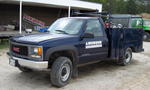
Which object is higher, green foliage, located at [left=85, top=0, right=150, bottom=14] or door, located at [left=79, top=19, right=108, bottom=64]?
green foliage, located at [left=85, top=0, right=150, bottom=14]

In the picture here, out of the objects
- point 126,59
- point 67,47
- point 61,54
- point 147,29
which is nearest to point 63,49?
point 67,47

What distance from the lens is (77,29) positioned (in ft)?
18.9

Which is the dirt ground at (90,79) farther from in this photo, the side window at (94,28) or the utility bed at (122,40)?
the side window at (94,28)

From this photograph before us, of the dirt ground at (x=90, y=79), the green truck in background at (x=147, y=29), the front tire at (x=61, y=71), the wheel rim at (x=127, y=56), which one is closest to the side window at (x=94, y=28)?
the front tire at (x=61, y=71)

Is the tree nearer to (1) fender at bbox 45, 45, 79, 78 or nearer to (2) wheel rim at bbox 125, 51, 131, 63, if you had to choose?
(2) wheel rim at bbox 125, 51, 131, 63

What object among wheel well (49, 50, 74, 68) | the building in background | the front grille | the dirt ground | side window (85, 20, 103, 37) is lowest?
the dirt ground

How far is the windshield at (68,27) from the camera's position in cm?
577

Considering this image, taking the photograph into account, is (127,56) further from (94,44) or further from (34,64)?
(34,64)

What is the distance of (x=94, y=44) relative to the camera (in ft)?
19.6

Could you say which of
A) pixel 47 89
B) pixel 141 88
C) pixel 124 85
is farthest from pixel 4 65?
pixel 141 88

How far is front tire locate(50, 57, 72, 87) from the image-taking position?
16.3ft

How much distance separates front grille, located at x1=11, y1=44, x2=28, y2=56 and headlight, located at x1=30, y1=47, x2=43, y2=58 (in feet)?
0.65

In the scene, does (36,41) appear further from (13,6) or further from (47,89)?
(13,6)

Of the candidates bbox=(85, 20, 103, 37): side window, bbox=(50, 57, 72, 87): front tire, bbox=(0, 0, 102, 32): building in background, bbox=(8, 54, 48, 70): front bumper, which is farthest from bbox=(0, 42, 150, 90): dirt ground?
bbox=(0, 0, 102, 32): building in background
